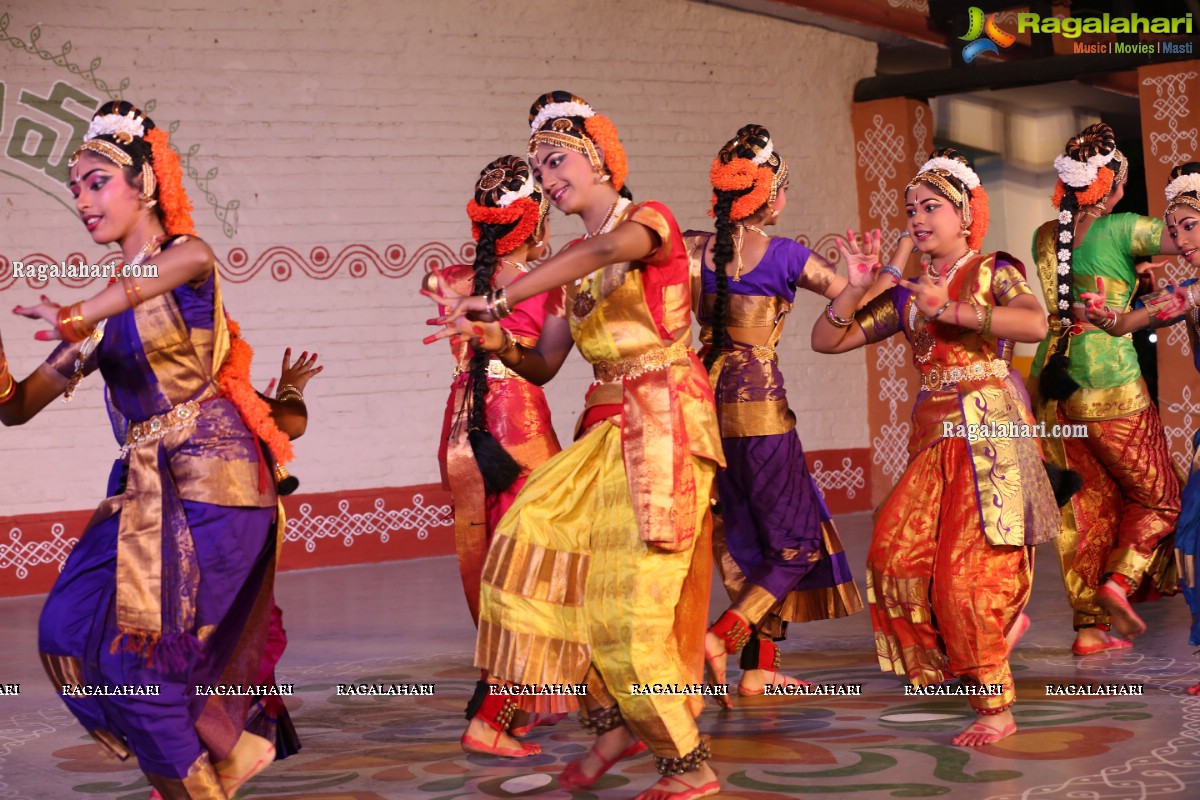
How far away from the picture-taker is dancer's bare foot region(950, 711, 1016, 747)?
419 centimetres

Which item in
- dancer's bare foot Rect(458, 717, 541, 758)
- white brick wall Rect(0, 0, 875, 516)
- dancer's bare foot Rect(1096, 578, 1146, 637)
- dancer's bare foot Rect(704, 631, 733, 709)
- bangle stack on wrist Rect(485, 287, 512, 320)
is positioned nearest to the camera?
bangle stack on wrist Rect(485, 287, 512, 320)

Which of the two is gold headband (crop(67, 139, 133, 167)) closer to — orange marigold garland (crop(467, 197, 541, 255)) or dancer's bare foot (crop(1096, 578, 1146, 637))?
orange marigold garland (crop(467, 197, 541, 255))

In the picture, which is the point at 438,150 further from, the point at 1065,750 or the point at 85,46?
the point at 1065,750

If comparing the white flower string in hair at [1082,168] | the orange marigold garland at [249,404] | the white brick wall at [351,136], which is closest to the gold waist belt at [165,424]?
the orange marigold garland at [249,404]

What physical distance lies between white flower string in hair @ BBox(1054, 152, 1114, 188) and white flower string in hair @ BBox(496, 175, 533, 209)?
2205mm

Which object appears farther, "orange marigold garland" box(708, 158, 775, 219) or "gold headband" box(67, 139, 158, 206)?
"orange marigold garland" box(708, 158, 775, 219)

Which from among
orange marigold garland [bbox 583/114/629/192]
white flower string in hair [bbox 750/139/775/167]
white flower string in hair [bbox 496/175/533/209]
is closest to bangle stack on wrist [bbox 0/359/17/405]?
orange marigold garland [bbox 583/114/629/192]

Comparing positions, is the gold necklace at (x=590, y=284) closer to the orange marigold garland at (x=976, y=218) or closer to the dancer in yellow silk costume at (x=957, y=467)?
the dancer in yellow silk costume at (x=957, y=467)

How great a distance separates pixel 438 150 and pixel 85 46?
193 cm

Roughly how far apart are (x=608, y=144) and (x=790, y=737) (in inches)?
68.2

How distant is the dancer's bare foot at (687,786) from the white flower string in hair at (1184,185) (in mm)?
2682

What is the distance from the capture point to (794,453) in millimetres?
5152

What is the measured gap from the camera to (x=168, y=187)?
3691 mm

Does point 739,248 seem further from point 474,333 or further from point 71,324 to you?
point 71,324
